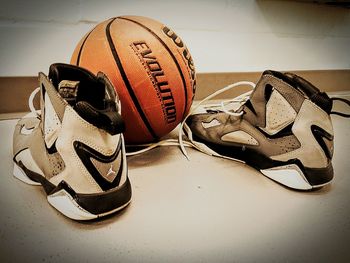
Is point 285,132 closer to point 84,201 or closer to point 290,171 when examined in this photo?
point 290,171

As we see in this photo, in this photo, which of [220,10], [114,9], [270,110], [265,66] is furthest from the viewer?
[265,66]

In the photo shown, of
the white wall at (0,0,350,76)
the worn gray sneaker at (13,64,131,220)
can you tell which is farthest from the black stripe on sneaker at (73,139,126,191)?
the white wall at (0,0,350,76)

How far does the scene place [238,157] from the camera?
932mm

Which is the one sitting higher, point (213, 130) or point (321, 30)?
point (321, 30)

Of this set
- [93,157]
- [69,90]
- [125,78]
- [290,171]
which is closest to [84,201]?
[93,157]

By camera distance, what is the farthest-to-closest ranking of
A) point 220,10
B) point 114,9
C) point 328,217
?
point 220,10, point 114,9, point 328,217

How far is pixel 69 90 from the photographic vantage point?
2.18ft

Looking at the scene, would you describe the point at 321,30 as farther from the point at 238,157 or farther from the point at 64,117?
the point at 64,117

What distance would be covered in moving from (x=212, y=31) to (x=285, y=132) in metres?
0.90

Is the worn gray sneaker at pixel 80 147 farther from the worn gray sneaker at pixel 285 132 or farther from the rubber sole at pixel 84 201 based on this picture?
the worn gray sneaker at pixel 285 132

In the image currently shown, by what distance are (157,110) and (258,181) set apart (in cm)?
33

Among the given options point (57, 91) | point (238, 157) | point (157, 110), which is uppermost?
point (57, 91)

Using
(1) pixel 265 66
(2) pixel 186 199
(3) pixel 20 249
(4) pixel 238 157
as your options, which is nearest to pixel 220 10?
(1) pixel 265 66

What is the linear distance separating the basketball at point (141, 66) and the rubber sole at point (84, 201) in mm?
246
